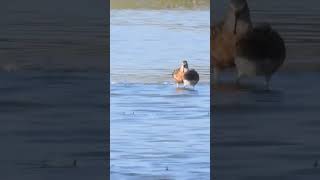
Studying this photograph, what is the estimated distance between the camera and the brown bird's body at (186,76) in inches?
420

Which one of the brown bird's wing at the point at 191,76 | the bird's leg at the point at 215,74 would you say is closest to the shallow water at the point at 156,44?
the brown bird's wing at the point at 191,76

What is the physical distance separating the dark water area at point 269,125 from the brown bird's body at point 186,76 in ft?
2.86

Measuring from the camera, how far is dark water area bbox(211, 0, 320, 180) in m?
5.84

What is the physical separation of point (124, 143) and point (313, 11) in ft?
26.1

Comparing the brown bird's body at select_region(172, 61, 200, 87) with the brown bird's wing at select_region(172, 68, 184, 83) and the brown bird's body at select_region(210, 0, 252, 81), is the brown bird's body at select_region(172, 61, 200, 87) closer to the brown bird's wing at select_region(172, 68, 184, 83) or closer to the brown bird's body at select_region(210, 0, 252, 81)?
the brown bird's wing at select_region(172, 68, 184, 83)

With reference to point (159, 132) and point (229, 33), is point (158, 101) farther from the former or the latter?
point (159, 132)

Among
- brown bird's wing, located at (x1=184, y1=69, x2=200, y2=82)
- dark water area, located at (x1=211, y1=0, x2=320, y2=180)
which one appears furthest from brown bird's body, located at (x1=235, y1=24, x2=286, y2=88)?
brown bird's wing, located at (x1=184, y1=69, x2=200, y2=82)
